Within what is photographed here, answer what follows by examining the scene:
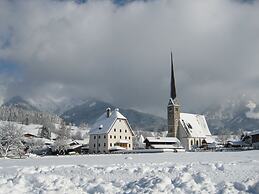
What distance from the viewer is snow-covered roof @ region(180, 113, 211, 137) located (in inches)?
4756

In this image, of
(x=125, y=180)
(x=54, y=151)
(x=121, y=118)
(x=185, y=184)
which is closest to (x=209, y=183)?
(x=185, y=184)

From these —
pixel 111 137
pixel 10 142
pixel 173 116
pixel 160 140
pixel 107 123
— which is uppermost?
pixel 173 116

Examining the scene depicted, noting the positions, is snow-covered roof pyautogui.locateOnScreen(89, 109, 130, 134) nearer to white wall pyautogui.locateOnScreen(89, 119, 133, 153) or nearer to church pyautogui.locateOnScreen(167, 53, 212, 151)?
white wall pyautogui.locateOnScreen(89, 119, 133, 153)

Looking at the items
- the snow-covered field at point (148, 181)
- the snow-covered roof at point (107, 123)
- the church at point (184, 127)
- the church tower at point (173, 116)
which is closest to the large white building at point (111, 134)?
the snow-covered roof at point (107, 123)

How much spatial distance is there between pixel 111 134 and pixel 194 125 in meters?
37.9

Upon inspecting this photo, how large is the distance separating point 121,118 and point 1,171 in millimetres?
76919

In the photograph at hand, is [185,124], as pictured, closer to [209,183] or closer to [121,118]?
[121,118]

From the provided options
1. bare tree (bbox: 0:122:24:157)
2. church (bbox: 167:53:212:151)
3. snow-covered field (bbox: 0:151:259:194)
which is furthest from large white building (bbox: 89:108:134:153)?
snow-covered field (bbox: 0:151:259:194)

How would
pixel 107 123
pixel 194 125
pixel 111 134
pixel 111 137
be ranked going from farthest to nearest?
pixel 194 125 < pixel 107 123 < pixel 111 137 < pixel 111 134

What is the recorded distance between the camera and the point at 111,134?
9750 centimetres

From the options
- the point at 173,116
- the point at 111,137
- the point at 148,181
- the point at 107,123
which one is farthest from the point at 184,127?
the point at 148,181

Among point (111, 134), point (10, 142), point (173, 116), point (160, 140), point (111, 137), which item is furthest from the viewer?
point (173, 116)

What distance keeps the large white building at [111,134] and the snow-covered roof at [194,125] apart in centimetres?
2513

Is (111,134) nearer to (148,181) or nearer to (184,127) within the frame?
(184,127)
